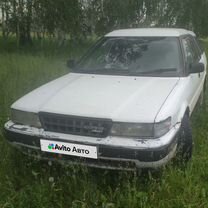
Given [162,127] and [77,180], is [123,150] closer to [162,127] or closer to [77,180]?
[162,127]

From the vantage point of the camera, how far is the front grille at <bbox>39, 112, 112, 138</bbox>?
9.19ft

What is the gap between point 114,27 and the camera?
53.8ft

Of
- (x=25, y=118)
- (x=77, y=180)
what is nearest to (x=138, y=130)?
(x=77, y=180)

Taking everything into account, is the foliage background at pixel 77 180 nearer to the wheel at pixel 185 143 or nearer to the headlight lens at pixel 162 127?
the wheel at pixel 185 143

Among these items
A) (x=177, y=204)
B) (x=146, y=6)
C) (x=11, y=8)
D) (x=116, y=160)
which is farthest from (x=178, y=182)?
(x=146, y=6)

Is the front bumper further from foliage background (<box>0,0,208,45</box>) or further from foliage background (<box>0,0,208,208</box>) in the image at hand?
foliage background (<box>0,0,208,45</box>)

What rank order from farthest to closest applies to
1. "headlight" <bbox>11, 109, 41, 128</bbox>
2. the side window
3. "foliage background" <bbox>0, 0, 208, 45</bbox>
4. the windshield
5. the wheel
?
"foliage background" <bbox>0, 0, 208, 45</bbox> → the side window → the windshield → the wheel → "headlight" <bbox>11, 109, 41, 128</bbox>

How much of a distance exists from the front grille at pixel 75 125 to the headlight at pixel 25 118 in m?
0.08

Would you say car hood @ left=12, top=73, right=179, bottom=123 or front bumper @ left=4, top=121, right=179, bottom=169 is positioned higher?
car hood @ left=12, top=73, right=179, bottom=123

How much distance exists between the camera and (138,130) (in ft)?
9.06

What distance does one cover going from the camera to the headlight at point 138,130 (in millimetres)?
2748

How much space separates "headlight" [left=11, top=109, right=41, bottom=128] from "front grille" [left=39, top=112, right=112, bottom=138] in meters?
0.08

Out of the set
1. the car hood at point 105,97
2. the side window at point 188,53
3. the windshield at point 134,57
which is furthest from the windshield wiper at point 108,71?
the side window at point 188,53

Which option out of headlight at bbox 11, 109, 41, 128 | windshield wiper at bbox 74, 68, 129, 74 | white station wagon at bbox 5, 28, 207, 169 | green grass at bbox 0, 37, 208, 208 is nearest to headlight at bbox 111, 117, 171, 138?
white station wagon at bbox 5, 28, 207, 169
